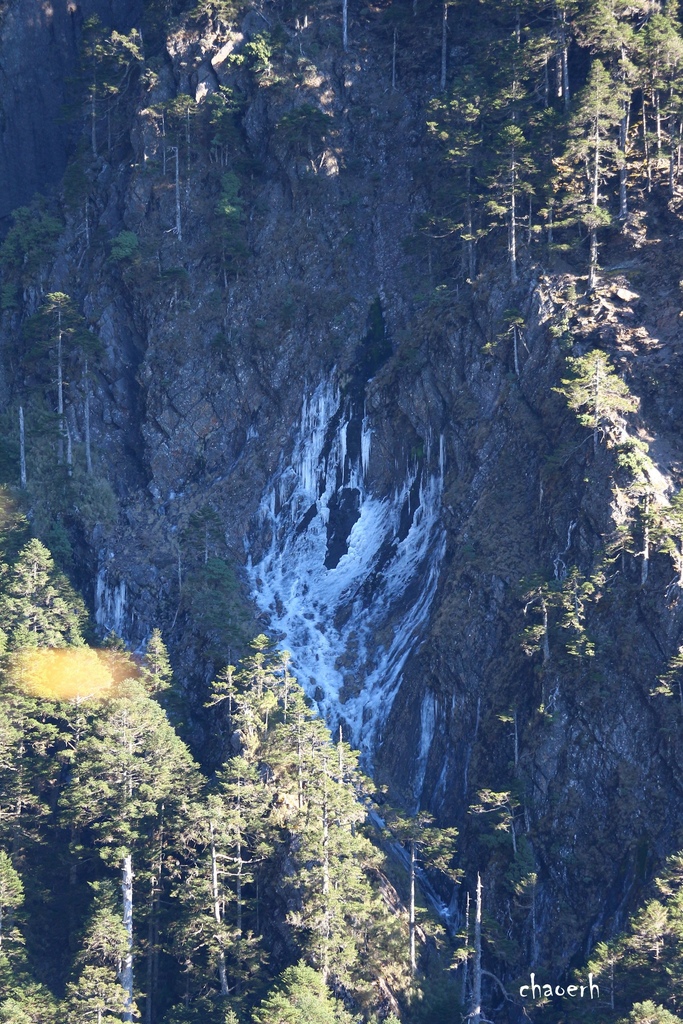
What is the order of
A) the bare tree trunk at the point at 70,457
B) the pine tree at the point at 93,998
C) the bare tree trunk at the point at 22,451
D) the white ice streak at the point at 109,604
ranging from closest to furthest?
the pine tree at the point at 93,998, the white ice streak at the point at 109,604, the bare tree trunk at the point at 22,451, the bare tree trunk at the point at 70,457

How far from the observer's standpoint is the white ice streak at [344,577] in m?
57.8

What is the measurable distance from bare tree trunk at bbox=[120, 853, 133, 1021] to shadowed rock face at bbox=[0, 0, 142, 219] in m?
42.6

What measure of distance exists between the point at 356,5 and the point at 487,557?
34.8 m

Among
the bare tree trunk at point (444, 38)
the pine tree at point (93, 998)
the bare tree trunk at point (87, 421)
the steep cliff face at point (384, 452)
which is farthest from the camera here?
the bare tree trunk at point (444, 38)

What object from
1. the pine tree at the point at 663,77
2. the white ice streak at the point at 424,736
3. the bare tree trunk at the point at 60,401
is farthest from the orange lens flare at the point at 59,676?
the pine tree at the point at 663,77

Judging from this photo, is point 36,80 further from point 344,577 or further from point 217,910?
point 217,910

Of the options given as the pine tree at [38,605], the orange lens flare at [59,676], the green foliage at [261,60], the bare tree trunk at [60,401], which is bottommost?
the orange lens flare at [59,676]

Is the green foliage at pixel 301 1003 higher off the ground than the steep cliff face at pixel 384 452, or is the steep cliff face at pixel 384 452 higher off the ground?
the steep cliff face at pixel 384 452

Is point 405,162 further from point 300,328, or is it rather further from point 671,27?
point 671,27

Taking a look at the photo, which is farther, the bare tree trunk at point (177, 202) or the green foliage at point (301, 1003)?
the bare tree trunk at point (177, 202)

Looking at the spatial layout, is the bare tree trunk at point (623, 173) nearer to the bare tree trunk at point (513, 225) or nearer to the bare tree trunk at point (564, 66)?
the bare tree trunk at point (564, 66)

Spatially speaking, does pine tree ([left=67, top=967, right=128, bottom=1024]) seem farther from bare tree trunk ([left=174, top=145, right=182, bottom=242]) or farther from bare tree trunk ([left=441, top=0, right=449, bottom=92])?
bare tree trunk ([left=441, top=0, right=449, bottom=92])

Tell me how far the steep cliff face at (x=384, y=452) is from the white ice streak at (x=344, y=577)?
0.37 feet

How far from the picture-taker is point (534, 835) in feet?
162
